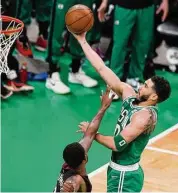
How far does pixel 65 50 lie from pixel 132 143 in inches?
210

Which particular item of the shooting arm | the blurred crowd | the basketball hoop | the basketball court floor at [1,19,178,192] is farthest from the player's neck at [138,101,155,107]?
the blurred crowd

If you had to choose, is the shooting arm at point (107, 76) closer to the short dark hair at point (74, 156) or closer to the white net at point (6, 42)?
the white net at point (6, 42)

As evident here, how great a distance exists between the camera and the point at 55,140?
670cm

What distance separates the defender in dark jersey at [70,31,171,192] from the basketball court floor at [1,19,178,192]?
107cm

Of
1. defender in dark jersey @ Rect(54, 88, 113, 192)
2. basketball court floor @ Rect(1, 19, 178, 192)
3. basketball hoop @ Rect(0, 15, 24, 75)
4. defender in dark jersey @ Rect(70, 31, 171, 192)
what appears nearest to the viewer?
defender in dark jersey @ Rect(54, 88, 113, 192)

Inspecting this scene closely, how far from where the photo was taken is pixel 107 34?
9.84 m

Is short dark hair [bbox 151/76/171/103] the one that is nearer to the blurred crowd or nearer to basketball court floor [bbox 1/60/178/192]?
basketball court floor [bbox 1/60/178/192]

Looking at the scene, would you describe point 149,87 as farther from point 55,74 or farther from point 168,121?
point 55,74

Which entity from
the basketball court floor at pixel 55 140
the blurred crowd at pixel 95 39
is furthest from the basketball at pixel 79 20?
the blurred crowd at pixel 95 39

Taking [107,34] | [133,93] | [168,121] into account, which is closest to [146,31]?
[168,121]

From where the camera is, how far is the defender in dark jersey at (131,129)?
14.4 feet

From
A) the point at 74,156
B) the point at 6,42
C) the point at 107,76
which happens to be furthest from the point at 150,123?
the point at 6,42

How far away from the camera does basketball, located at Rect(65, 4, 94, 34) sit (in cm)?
483

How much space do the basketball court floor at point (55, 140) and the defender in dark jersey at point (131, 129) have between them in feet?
3.50
